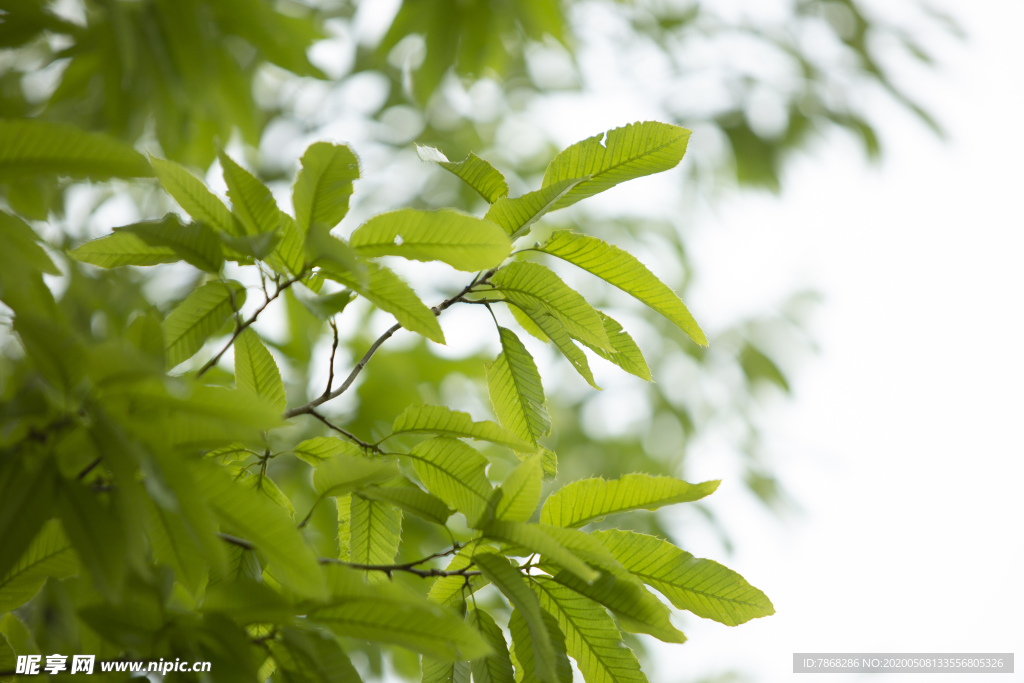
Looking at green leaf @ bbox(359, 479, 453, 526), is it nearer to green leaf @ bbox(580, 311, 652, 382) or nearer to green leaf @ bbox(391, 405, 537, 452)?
green leaf @ bbox(391, 405, 537, 452)

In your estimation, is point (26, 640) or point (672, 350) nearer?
point (26, 640)

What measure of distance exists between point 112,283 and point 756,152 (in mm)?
3254

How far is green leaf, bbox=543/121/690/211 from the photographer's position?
863mm

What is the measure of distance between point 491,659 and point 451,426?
287 millimetres

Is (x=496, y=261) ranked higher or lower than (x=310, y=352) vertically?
lower

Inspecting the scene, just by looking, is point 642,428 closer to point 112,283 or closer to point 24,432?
point 112,283

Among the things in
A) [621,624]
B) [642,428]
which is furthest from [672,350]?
[621,624]

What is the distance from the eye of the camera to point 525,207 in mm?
837

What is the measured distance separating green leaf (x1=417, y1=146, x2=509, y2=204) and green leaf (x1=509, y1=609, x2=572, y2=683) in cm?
53

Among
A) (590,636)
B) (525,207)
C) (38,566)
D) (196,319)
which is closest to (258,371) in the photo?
Answer: (196,319)

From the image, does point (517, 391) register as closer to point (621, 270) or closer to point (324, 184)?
point (621, 270)

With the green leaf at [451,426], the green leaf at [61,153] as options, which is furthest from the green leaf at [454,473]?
the green leaf at [61,153]

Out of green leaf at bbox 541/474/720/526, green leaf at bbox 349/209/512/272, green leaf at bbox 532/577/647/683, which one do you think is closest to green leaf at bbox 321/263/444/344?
green leaf at bbox 349/209/512/272

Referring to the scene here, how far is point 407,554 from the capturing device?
2361 millimetres
